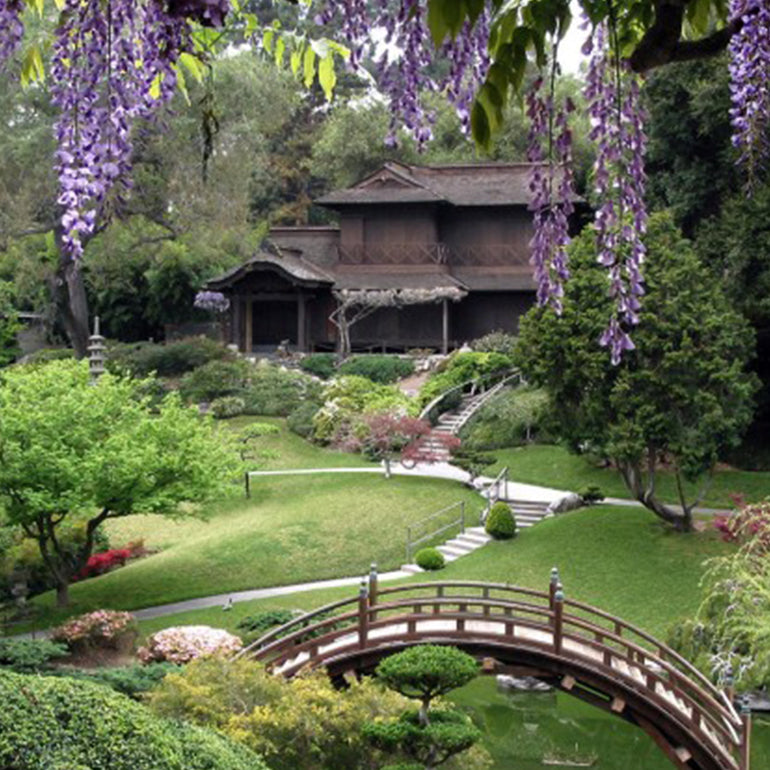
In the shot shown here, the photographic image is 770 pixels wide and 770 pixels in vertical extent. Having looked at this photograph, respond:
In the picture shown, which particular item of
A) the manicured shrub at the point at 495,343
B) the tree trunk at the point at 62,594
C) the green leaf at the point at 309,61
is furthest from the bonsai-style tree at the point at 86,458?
the green leaf at the point at 309,61

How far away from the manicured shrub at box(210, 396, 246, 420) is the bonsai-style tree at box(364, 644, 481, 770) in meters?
26.3

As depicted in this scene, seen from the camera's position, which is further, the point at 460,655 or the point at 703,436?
the point at 703,436

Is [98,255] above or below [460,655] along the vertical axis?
above

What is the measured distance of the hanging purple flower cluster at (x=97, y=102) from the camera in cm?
439

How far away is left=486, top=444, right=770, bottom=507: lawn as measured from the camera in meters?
31.1

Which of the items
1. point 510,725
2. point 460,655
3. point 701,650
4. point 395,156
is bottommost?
point 510,725

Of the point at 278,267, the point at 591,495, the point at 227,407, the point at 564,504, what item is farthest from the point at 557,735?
the point at 278,267

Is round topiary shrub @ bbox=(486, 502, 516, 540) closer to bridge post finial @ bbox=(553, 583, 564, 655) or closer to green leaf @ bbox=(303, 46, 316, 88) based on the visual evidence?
bridge post finial @ bbox=(553, 583, 564, 655)

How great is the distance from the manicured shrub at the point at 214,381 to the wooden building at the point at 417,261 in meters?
4.88

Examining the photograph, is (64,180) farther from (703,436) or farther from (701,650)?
(703,436)

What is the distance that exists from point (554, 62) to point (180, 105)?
41.3m

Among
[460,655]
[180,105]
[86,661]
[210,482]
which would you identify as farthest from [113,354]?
[460,655]

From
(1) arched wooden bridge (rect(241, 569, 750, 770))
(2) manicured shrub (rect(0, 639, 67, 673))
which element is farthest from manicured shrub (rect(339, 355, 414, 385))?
(2) manicured shrub (rect(0, 639, 67, 673))

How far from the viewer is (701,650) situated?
68.1 ft
